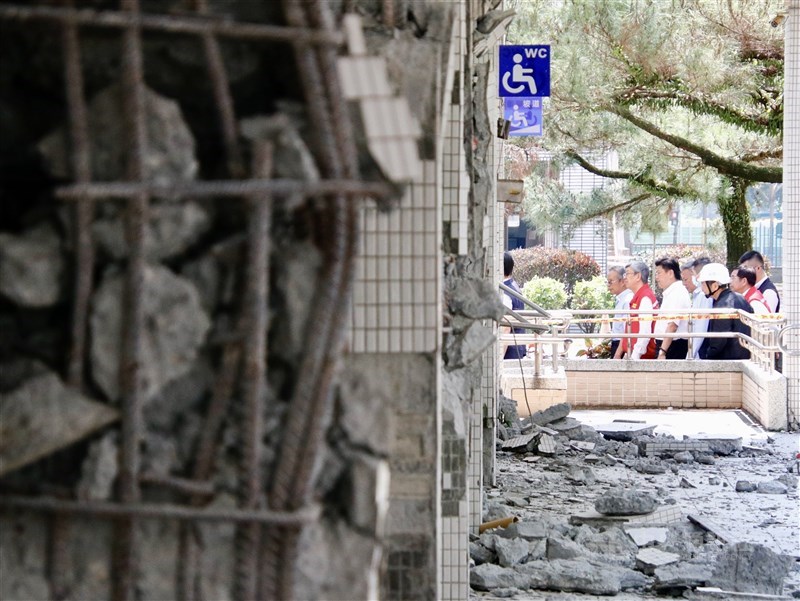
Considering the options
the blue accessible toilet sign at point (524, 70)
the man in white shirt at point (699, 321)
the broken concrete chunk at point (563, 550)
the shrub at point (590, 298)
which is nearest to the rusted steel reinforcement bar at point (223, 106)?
the broken concrete chunk at point (563, 550)

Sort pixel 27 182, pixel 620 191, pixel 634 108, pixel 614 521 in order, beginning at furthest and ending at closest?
pixel 620 191
pixel 634 108
pixel 614 521
pixel 27 182

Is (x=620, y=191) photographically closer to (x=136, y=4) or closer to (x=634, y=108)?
(x=634, y=108)

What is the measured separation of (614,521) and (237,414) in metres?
6.06

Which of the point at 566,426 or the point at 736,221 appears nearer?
the point at 566,426

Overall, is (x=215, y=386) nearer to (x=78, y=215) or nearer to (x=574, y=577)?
(x=78, y=215)

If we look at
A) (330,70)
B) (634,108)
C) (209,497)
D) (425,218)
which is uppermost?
(634,108)

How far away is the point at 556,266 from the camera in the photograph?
25891 mm

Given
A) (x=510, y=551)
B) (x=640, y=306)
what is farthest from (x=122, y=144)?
(x=640, y=306)

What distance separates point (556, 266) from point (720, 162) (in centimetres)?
1001

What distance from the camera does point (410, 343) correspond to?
3125 millimetres

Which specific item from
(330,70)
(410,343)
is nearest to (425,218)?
(410,343)

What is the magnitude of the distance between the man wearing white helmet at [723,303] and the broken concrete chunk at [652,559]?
19.7 feet

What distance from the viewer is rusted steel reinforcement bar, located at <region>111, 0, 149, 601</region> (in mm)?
2080

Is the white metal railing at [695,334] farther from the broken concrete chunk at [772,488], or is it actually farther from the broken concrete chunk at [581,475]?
the broken concrete chunk at [772,488]
